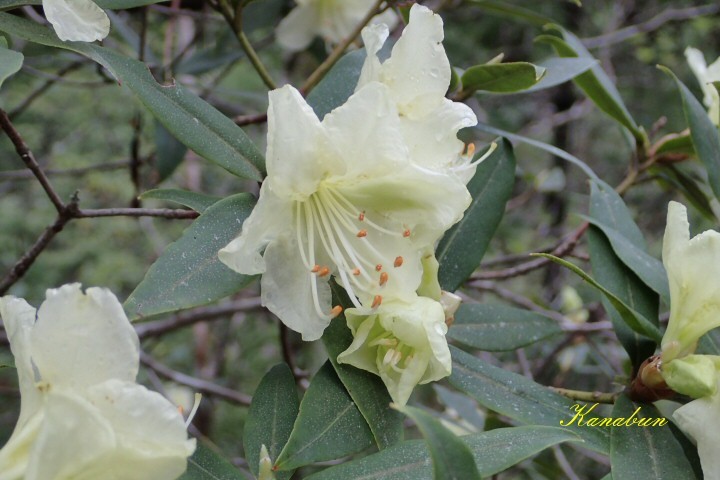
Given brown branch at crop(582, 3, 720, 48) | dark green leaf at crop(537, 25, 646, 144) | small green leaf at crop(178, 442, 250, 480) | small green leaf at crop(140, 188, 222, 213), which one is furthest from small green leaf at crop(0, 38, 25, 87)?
brown branch at crop(582, 3, 720, 48)

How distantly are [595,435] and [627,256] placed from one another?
283 mm

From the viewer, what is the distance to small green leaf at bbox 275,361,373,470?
761mm

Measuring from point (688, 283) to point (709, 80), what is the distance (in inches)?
25.0

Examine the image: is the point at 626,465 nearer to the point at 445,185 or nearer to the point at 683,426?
the point at 683,426

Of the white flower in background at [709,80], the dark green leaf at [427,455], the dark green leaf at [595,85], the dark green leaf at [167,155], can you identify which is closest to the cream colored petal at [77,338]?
the dark green leaf at [427,455]

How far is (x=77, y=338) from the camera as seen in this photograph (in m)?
0.62

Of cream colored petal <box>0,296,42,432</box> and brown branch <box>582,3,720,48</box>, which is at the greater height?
cream colored petal <box>0,296,42,432</box>

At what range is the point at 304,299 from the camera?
2.81ft

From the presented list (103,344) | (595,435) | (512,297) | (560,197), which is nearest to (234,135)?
(103,344)

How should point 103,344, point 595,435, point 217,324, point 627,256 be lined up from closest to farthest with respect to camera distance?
point 103,344, point 595,435, point 627,256, point 217,324

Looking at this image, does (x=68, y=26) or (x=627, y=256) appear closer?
(x=68, y=26)

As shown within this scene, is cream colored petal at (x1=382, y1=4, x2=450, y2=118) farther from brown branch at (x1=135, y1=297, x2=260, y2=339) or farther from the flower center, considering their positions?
brown branch at (x1=135, y1=297, x2=260, y2=339)

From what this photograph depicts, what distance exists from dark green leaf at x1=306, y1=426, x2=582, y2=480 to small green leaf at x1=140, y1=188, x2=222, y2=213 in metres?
0.34

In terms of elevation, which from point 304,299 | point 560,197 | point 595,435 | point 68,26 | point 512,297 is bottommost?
point 560,197
